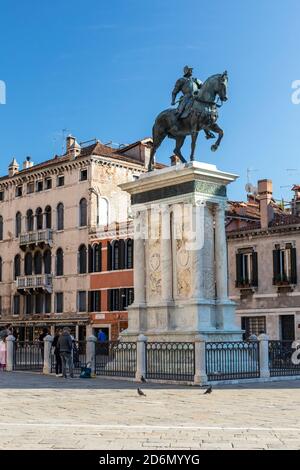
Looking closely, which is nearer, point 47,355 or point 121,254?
point 47,355

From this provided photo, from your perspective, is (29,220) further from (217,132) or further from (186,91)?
(217,132)

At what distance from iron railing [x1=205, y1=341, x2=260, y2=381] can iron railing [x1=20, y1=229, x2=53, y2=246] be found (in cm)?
3058

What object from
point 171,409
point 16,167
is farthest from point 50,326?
point 171,409

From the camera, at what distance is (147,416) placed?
1227 cm

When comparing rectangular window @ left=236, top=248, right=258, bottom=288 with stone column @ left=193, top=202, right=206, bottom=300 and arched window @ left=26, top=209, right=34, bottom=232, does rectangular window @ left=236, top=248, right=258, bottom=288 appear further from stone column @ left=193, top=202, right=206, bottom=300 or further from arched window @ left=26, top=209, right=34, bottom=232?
stone column @ left=193, top=202, right=206, bottom=300

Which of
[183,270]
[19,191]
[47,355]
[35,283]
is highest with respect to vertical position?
[19,191]

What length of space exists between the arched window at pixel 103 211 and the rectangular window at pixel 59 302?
5.44 meters

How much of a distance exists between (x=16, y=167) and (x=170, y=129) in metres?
32.2

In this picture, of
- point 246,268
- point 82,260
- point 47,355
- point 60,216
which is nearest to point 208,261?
point 47,355

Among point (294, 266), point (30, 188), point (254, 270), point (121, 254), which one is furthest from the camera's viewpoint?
point (30, 188)

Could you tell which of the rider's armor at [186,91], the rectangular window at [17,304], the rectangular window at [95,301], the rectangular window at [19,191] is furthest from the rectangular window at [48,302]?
the rider's armor at [186,91]

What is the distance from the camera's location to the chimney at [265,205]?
40.8 m

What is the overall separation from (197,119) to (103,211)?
26075 mm

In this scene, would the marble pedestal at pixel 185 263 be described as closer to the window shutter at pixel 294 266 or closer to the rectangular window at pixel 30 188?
the window shutter at pixel 294 266
